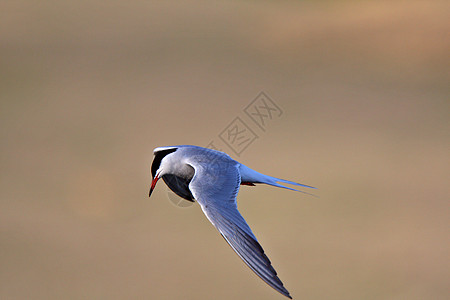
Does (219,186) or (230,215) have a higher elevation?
(219,186)

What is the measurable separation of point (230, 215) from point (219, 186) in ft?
1.22

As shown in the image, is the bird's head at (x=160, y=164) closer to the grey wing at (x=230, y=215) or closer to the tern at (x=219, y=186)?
the tern at (x=219, y=186)

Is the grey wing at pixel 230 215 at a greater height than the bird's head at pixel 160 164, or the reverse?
the bird's head at pixel 160 164

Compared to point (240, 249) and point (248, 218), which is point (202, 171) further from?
point (248, 218)

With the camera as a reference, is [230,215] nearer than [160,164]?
Yes

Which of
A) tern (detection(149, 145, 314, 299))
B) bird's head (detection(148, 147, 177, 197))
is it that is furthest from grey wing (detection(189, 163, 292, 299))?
bird's head (detection(148, 147, 177, 197))

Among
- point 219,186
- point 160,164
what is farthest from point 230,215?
point 160,164

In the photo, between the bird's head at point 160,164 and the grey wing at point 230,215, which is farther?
the bird's head at point 160,164

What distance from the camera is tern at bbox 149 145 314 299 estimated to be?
255 cm

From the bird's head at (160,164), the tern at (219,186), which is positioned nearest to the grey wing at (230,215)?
Result: the tern at (219,186)

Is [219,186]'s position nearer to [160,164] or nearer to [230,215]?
[230,215]

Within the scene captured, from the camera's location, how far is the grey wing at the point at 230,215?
250 centimetres

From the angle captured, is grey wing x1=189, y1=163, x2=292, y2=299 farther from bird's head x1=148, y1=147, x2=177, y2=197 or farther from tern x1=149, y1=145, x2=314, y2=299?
bird's head x1=148, y1=147, x2=177, y2=197

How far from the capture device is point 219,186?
3250 mm
